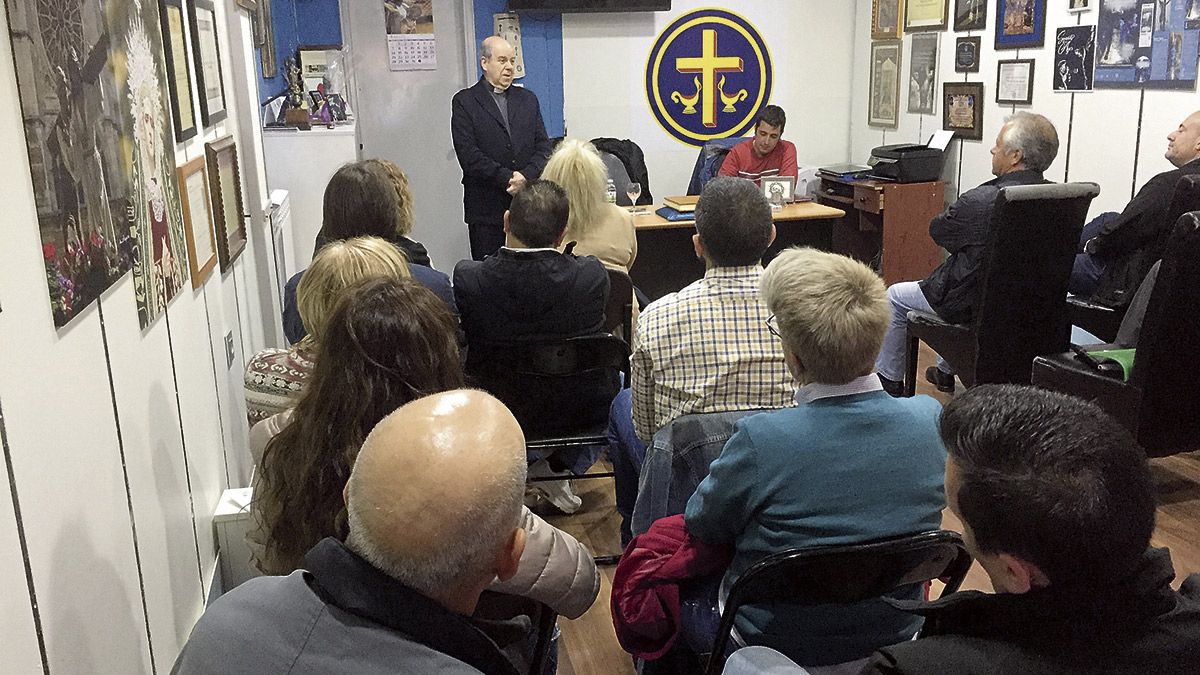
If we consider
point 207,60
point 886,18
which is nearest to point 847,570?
point 207,60

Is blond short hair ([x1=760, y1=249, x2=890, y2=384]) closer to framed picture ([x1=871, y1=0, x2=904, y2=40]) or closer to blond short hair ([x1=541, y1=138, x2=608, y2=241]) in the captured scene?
blond short hair ([x1=541, y1=138, x2=608, y2=241])

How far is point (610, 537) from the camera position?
3170 millimetres

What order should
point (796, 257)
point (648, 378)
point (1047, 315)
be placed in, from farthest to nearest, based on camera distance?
point (1047, 315) → point (648, 378) → point (796, 257)

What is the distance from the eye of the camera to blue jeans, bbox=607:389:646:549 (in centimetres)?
262

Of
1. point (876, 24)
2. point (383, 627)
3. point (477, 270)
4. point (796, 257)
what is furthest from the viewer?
point (876, 24)

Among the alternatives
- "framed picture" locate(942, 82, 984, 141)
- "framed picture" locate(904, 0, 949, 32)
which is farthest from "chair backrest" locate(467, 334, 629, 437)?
"framed picture" locate(904, 0, 949, 32)

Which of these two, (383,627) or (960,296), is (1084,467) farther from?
(960,296)

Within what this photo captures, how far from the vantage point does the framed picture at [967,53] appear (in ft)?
18.0

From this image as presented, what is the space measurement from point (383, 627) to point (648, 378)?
Result: 56.6 inches

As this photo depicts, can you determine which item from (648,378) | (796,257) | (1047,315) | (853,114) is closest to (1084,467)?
(796,257)

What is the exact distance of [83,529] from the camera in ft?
4.97

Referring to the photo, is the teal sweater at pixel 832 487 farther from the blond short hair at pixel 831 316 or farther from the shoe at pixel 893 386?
the shoe at pixel 893 386

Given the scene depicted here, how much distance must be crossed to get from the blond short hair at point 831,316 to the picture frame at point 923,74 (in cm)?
472

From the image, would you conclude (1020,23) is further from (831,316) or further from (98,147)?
(98,147)
